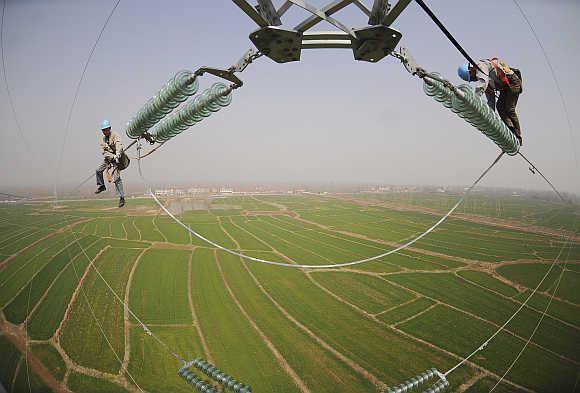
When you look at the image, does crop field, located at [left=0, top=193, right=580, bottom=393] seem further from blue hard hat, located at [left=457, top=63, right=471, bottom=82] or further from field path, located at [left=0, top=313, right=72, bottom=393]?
blue hard hat, located at [left=457, top=63, right=471, bottom=82]

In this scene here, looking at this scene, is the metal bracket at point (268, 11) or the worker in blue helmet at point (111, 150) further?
the worker in blue helmet at point (111, 150)

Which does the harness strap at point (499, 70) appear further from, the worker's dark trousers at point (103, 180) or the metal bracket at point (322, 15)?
the worker's dark trousers at point (103, 180)

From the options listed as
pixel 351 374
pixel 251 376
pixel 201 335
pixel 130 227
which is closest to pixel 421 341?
pixel 351 374

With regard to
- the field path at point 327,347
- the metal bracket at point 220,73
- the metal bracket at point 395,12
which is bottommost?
the field path at point 327,347

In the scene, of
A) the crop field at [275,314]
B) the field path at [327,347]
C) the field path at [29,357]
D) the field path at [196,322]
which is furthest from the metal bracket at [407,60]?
the field path at [29,357]

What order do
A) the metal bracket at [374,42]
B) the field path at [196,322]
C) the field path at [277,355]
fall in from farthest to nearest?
1. the field path at [196,322]
2. the field path at [277,355]
3. the metal bracket at [374,42]

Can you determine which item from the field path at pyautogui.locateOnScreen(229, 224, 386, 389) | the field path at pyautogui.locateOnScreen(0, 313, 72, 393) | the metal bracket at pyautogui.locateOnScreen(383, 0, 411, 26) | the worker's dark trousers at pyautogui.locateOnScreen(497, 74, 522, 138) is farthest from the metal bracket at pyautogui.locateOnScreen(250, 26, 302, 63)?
the field path at pyautogui.locateOnScreen(0, 313, 72, 393)

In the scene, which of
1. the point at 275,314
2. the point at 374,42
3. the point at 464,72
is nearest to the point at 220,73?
the point at 374,42
